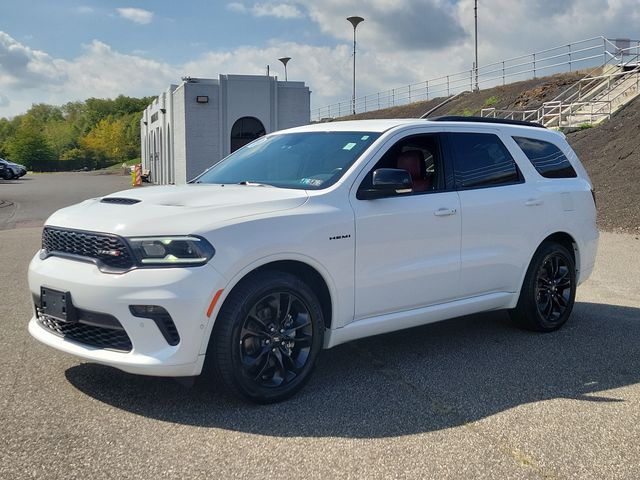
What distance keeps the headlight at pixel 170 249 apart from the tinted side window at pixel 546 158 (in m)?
3.48

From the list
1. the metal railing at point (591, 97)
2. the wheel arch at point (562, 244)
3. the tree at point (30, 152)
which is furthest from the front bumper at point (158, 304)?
the tree at point (30, 152)

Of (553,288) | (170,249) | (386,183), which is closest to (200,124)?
(553,288)

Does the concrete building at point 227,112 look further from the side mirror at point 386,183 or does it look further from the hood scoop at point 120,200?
the side mirror at point 386,183

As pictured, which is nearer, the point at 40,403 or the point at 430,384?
the point at 40,403

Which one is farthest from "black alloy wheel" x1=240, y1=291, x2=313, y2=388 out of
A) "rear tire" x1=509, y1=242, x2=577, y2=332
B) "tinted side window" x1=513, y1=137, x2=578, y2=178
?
"tinted side window" x1=513, y1=137, x2=578, y2=178

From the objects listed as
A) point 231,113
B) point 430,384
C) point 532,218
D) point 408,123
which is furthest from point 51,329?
point 231,113

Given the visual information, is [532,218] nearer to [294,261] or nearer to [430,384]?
[430,384]

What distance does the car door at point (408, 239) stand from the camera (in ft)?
15.3

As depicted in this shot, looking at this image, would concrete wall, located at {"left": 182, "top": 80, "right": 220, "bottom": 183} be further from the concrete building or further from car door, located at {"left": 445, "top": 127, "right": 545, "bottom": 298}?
car door, located at {"left": 445, "top": 127, "right": 545, "bottom": 298}

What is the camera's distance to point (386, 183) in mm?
4594

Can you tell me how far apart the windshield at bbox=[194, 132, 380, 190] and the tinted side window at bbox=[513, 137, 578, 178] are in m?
1.87

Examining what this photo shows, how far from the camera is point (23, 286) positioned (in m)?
8.00

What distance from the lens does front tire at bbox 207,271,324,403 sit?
400 cm

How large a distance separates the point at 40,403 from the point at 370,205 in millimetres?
2519
